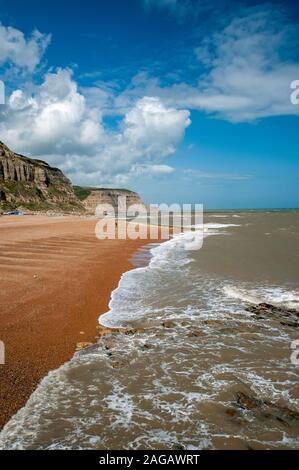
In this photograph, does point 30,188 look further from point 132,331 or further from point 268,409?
point 268,409

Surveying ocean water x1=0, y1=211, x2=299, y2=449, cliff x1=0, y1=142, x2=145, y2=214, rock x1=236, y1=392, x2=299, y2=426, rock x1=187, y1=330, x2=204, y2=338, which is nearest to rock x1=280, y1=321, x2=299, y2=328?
ocean water x1=0, y1=211, x2=299, y2=449

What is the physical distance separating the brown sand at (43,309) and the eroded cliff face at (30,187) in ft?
246

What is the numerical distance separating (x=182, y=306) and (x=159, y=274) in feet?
17.7

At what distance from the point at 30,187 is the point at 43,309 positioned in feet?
346

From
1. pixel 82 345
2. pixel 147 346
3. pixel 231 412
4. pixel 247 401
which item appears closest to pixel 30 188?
pixel 82 345

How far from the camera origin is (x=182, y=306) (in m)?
11.3

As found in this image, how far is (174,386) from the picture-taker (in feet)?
20.7

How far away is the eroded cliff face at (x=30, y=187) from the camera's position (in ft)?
Answer: 313

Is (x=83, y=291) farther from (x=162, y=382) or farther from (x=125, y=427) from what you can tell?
(x=125, y=427)

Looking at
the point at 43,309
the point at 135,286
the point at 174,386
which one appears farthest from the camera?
the point at 135,286

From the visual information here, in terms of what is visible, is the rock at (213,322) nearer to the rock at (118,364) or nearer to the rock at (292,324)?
the rock at (292,324)

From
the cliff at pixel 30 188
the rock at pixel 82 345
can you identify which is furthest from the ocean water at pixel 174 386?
the cliff at pixel 30 188

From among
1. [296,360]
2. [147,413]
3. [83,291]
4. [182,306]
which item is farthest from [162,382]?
[83,291]
